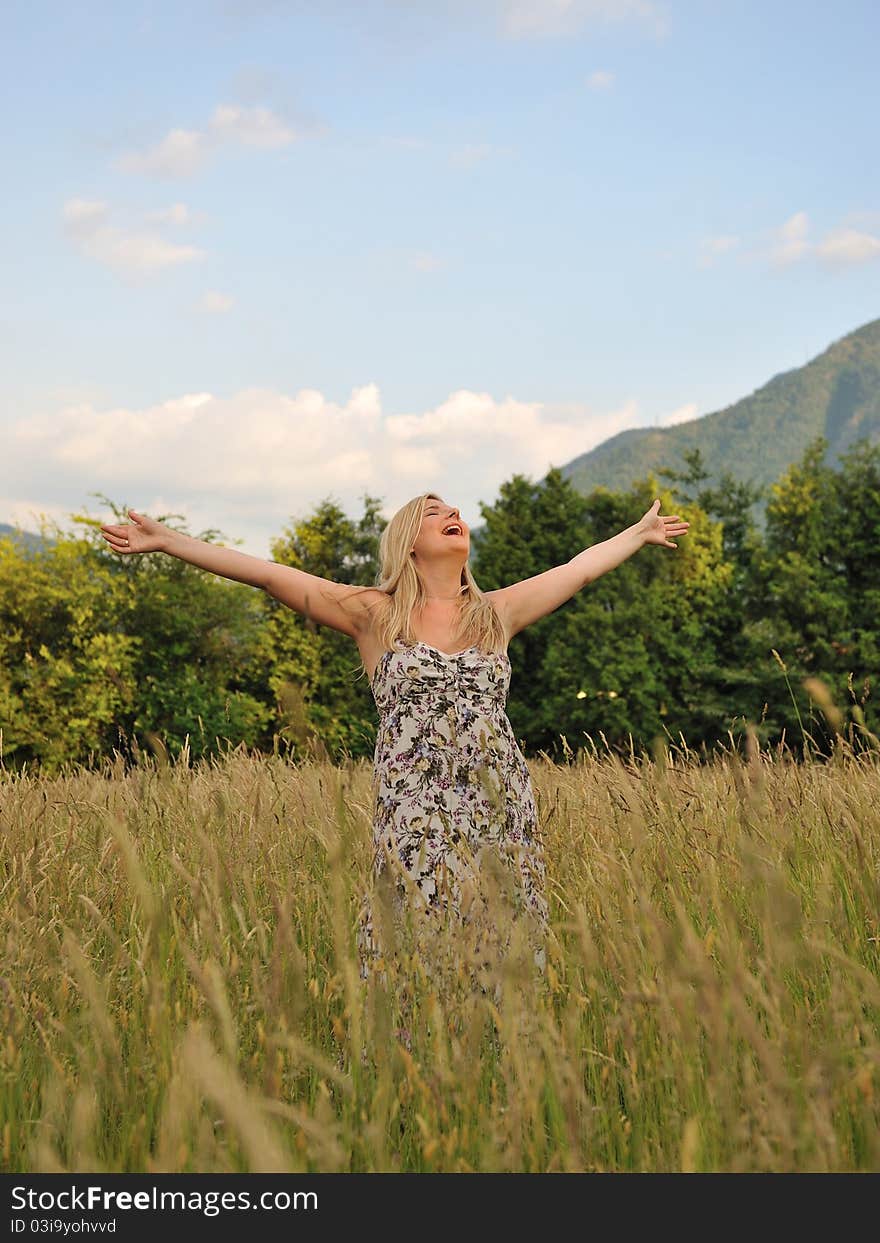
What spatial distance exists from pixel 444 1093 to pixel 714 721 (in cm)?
1789

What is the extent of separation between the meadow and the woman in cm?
33

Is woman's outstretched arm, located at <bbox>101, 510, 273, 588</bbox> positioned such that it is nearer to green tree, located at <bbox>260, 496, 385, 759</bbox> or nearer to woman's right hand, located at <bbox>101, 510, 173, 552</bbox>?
woman's right hand, located at <bbox>101, 510, 173, 552</bbox>

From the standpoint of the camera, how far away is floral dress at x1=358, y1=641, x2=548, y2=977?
125 inches

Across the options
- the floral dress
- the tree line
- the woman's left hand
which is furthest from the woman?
the tree line

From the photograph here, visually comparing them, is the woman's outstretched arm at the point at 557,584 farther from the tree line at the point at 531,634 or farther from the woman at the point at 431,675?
the tree line at the point at 531,634

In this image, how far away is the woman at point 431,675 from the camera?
10.5 feet

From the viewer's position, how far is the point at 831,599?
1864 cm

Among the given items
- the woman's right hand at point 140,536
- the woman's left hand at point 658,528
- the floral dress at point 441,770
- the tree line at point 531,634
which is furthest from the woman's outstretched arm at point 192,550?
the tree line at point 531,634

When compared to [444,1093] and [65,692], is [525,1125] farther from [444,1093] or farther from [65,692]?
[65,692]

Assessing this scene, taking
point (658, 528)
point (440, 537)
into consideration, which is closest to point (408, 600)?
point (440, 537)

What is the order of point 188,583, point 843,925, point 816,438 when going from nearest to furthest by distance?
point 843,925 → point 188,583 → point 816,438

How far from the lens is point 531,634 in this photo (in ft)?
64.1

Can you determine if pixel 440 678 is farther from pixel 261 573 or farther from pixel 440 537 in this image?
pixel 261 573
